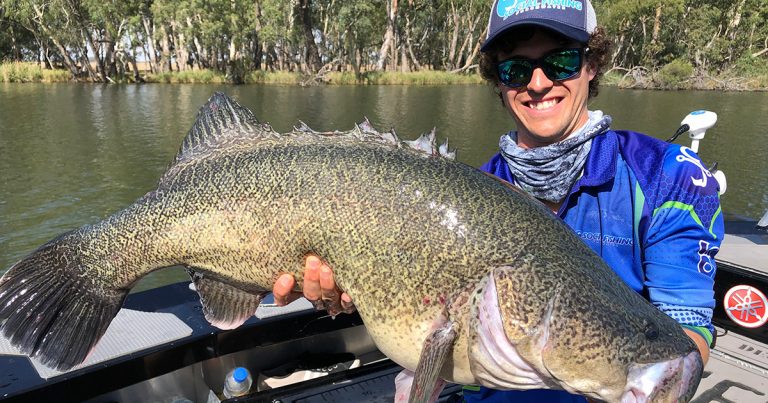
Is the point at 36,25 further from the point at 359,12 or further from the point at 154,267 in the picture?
the point at 154,267

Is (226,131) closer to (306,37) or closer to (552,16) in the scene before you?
(552,16)

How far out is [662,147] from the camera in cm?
206

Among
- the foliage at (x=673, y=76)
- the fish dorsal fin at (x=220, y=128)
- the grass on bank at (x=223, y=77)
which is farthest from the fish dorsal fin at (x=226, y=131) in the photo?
the foliage at (x=673, y=76)

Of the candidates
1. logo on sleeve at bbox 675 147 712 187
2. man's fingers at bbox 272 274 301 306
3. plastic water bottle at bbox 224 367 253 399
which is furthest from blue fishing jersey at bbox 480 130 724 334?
plastic water bottle at bbox 224 367 253 399

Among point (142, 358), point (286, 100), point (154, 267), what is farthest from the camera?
point (286, 100)

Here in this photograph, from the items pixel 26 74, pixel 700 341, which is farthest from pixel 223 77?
pixel 700 341

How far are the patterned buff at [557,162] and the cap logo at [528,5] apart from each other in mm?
469

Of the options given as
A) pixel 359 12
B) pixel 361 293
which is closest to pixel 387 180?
pixel 361 293

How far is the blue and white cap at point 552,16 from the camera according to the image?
2113mm

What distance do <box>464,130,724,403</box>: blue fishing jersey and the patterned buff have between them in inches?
1.5

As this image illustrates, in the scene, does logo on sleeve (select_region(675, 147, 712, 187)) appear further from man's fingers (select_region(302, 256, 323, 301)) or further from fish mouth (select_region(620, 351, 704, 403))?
man's fingers (select_region(302, 256, 323, 301))

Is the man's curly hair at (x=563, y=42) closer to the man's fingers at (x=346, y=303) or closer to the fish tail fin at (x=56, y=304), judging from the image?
the man's fingers at (x=346, y=303)

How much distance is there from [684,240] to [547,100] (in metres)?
0.76

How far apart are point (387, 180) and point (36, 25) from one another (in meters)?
52.2
